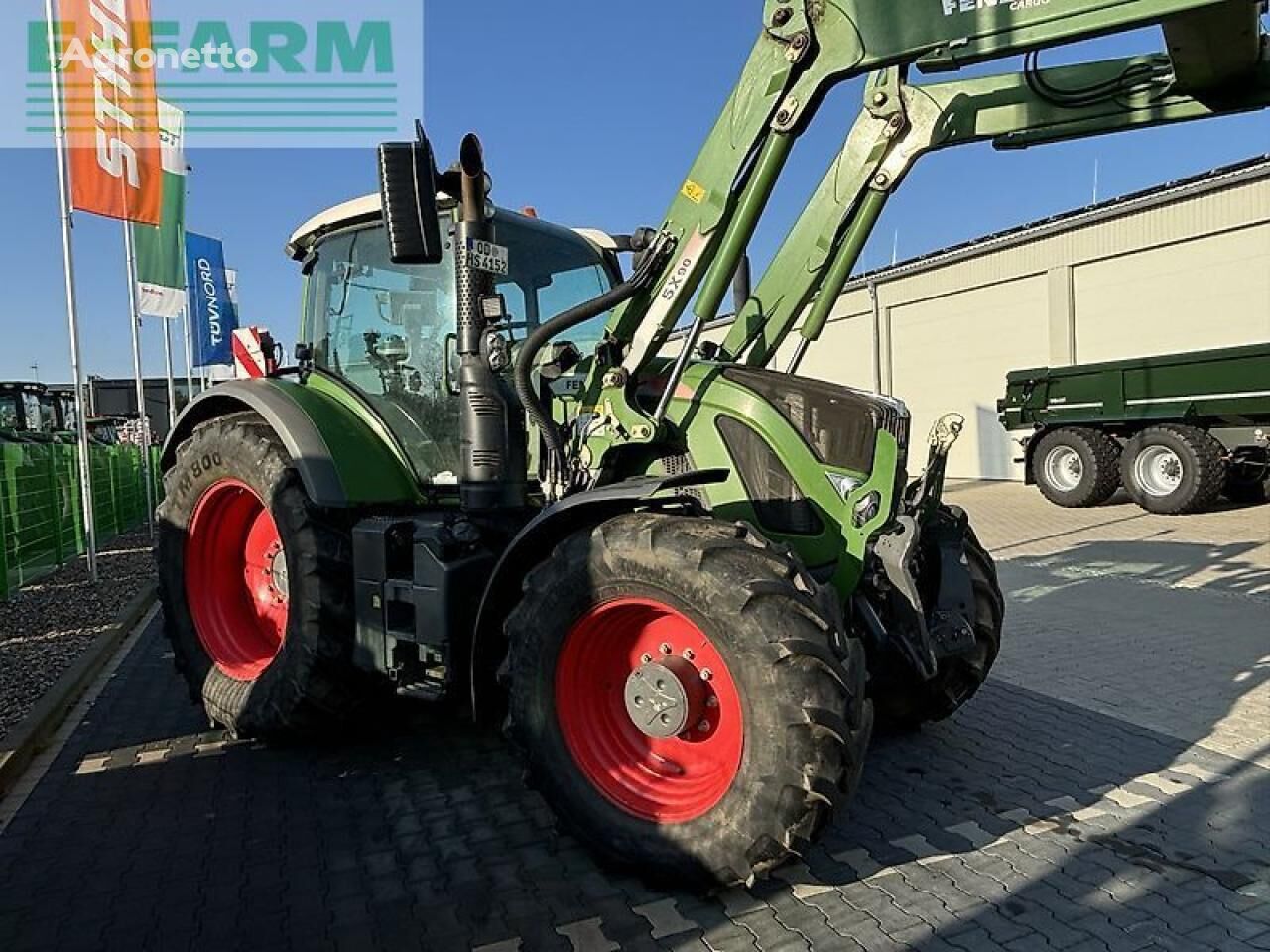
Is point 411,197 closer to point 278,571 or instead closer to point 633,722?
point 633,722

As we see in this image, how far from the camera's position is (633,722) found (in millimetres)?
3064

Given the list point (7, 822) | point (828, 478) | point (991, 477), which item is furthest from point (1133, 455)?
point (7, 822)

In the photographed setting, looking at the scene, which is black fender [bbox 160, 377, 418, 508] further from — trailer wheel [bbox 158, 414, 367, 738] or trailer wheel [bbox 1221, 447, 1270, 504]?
trailer wheel [bbox 1221, 447, 1270, 504]

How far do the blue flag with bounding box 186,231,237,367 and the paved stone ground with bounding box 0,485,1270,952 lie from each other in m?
12.1

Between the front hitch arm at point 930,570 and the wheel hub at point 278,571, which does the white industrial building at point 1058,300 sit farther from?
the wheel hub at point 278,571

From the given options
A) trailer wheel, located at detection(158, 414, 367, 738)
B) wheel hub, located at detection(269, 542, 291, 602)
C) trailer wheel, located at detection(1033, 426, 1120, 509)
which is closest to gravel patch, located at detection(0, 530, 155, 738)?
trailer wheel, located at detection(158, 414, 367, 738)

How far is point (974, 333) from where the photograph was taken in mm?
20109

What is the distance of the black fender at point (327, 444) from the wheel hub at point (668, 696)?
1.65 meters

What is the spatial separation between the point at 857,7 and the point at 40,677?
5443mm

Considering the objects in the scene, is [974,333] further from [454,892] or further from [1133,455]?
[454,892]

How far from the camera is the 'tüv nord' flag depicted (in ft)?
36.1

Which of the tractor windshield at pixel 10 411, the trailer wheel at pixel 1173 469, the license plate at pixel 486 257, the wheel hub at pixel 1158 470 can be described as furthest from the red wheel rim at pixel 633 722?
the tractor windshield at pixel 10 411

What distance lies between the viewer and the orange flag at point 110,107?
8.45 meters

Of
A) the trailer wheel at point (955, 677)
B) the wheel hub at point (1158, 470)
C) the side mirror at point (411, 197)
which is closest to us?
the side mirror at point (411, 197)
